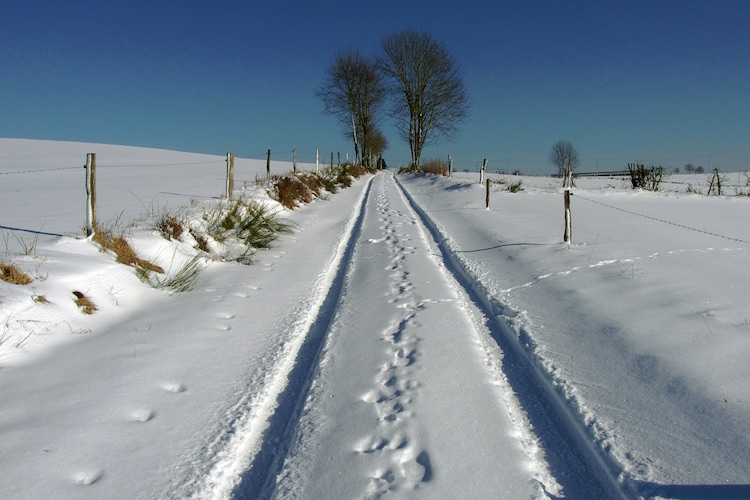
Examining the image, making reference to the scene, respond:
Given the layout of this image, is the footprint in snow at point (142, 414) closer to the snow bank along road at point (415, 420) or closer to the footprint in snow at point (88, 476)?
the footprint in snow at point (88, 476)

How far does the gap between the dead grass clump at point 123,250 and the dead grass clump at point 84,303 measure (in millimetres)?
1061

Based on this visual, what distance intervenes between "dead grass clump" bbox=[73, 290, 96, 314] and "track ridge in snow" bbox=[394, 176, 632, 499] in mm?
3900

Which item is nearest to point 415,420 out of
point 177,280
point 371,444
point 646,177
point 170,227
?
point 371,444

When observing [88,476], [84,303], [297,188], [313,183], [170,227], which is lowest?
[88,476]

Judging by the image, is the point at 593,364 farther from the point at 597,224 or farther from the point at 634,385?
the point at 597,224

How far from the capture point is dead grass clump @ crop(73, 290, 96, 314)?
4840 mm

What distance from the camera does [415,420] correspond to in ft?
10.1

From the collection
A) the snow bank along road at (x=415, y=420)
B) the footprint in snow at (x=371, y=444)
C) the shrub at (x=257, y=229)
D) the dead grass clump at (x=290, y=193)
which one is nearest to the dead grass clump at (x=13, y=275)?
the snow bank along road at (x=415, y=420)

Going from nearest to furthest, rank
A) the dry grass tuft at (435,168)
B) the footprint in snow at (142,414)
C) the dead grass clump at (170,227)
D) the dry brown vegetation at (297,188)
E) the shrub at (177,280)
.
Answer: the footprint in snow at (142,414)
the shrub at (177,280)
the dead grass clump at (170,227)
the dry brown vegetation at (297,188)
the dry grass tuft at (435,168)

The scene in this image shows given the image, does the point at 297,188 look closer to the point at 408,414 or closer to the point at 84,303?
the point at 84,303

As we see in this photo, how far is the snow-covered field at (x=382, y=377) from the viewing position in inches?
103

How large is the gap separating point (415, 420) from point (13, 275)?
156 inches

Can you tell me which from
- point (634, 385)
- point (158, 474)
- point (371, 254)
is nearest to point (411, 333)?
point (634, 385)

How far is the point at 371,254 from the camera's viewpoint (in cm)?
830
